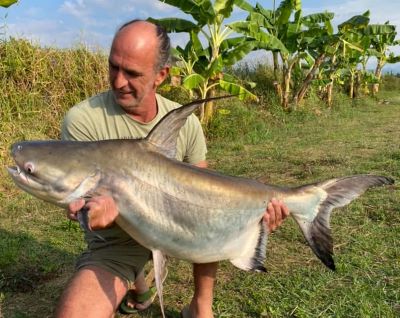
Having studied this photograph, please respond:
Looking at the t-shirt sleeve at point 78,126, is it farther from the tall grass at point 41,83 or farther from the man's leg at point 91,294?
the tall grass at point 41,83

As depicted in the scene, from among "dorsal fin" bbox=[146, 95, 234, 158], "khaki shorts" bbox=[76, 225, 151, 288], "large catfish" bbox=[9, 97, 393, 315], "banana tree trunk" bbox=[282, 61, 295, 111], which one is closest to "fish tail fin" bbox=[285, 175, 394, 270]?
"large catfish" bbox=[9, 97, 393, 315]

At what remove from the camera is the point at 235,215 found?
2545 mm

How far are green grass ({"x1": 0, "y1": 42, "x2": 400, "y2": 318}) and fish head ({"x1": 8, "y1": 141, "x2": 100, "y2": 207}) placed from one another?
1.47 m

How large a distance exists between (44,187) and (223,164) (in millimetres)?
5455

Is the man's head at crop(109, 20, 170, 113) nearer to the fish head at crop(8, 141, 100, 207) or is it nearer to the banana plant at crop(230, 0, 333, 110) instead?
the fish head at crop(8, 141, 100, 207)

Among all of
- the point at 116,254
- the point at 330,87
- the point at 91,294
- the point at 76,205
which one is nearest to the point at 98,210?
the point at 76,205

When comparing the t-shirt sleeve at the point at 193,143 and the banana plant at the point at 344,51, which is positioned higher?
the banana plant at the point at 344,51

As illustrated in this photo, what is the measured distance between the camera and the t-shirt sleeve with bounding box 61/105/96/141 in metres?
2.81

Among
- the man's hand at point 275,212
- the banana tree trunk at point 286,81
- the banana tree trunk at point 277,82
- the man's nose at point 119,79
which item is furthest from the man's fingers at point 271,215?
the banana tree trunk at point 277,82

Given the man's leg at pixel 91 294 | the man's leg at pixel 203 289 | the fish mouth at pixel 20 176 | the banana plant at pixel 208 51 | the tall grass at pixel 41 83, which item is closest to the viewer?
the fish mouth at pixel 20 176

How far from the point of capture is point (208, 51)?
10.2 meters

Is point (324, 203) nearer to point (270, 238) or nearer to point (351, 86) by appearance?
point (270, 238)

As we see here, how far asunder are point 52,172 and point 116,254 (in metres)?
0.85

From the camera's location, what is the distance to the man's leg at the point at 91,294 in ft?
8.14
